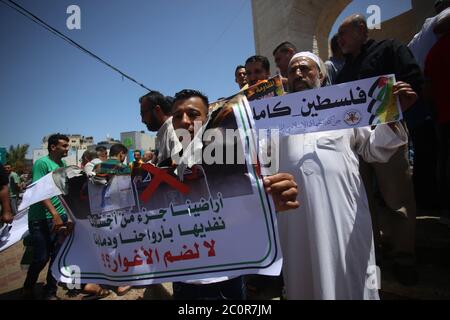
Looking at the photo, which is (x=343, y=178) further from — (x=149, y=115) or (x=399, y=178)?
(x=149, y=115)

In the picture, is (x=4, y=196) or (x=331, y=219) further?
(x=4, y=196)

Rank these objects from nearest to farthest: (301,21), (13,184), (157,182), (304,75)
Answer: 1. (157,182)
2. (304,75)
3. (301,21)
4. (13,184)

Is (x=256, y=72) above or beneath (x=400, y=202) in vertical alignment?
above

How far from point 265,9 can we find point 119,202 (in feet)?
27.4

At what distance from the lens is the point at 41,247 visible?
308cm

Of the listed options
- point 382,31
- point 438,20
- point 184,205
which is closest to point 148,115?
point 184,205

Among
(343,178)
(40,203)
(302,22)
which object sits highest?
(302,22)

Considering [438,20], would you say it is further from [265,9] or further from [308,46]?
[265,9]

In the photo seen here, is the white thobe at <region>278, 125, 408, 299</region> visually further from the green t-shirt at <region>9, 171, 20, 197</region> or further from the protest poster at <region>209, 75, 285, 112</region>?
the green t-shirt at <region>9, 171, 20, 197</region>

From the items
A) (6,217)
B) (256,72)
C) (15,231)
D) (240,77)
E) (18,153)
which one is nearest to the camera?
(15,231)

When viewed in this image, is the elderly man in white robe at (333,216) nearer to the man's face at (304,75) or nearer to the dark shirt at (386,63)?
the man's face at (304,75)

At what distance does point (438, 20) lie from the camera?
90.8 inches

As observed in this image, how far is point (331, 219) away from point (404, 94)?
0.90 meters

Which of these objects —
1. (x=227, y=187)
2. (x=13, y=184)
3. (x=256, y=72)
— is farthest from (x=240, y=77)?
(x=13, y=184)
